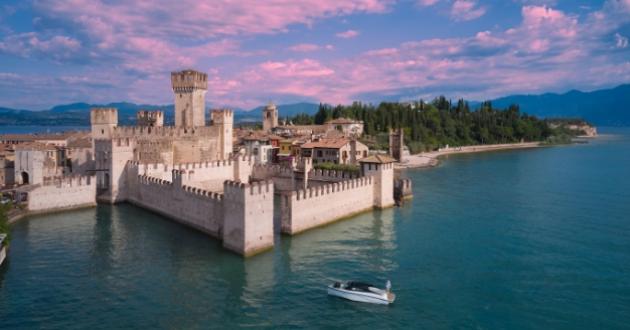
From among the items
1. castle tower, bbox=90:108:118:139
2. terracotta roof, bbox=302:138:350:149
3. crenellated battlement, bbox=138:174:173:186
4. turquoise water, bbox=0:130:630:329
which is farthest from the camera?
terracotta roof, bbox=302:138:350:149

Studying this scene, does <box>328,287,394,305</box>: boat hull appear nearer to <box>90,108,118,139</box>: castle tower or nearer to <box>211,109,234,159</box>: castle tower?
<box>211,109,234,159</box>: castle tower

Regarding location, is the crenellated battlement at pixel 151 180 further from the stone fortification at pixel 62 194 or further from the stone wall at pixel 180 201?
the stone fortification at pixel 62 194

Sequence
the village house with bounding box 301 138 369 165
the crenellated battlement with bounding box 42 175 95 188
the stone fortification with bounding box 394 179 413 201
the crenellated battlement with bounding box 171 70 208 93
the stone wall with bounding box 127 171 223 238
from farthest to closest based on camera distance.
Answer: the village house with bounding box 301 138 369 165
the crenellated battlement with bounding box 171 70 208 93
the stone fortification with bounding box 394 179 413 201
the crenellated battlement with bounding box 42 175 95 188
the stone wall with bounding box 127 171 223 238

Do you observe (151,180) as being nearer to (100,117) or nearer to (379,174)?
(100,117)

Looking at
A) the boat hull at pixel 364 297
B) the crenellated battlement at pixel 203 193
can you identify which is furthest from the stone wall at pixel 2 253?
the boat hull at pixel 364 297

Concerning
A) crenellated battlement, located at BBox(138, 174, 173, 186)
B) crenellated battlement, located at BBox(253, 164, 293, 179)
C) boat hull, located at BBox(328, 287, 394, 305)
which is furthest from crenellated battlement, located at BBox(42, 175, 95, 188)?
boat hull, located at BBox(328, 287, 394, 305)

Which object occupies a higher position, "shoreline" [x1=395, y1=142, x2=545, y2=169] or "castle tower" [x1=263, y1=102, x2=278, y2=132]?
"castle tower" [x1=263, y1=102, x2=278, y2=132]

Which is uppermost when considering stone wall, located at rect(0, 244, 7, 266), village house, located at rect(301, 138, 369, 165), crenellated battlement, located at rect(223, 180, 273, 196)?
village house, located at rect(301, 138, 369, 165)
